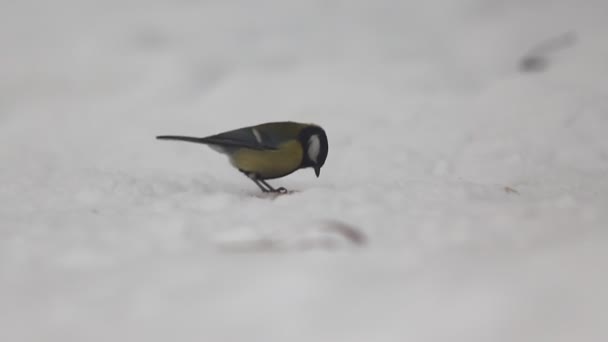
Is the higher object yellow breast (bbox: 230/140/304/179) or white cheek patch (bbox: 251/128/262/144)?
white cheek patch (bbox: 251/128/262/144)

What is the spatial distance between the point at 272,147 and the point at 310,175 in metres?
0.64

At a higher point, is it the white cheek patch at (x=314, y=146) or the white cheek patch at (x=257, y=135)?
the white cheek patch at (x=257, y=135)

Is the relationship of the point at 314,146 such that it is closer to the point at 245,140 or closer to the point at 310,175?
the point at 245,140

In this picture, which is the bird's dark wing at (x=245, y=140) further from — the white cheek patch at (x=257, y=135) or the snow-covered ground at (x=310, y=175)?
the snow-covered ground at (x=310, y=175)

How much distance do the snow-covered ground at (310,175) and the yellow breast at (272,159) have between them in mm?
133

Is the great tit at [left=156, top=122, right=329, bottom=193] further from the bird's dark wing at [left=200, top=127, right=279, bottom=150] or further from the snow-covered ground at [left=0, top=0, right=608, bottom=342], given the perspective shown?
the snow-covered ground at [left=0, top=0, right=608, bottom=342]

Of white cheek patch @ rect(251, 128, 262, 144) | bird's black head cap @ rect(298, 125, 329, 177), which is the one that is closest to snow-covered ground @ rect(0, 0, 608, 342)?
bird's black head cap @ rect(298, 125, 329, 177)

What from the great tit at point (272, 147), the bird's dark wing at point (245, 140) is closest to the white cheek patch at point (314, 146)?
the great tit at point (272, 147)

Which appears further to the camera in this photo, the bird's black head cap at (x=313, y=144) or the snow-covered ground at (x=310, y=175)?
the bird's black head cap at (x=313, y=144)

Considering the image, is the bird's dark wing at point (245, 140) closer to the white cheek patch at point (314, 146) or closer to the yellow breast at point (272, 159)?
the yellow breast at point (272, 159)

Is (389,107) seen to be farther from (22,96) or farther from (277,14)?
(22,96)

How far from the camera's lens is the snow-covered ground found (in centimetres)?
155

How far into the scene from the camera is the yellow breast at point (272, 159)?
283 cm

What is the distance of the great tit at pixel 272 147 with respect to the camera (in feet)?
9.27
